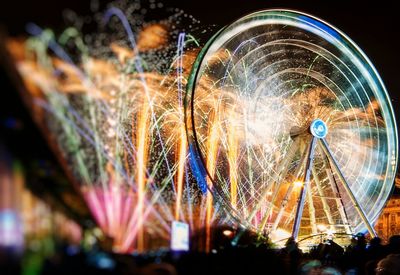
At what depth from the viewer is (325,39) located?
2119cm

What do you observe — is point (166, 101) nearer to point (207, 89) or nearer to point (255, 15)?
point (207, 89)

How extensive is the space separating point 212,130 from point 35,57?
414 inches

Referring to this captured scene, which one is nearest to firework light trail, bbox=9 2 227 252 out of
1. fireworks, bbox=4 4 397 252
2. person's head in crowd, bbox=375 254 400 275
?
fireworks, bbox=4 4 397 252

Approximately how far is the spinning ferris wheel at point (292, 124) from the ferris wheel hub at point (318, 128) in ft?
0.13

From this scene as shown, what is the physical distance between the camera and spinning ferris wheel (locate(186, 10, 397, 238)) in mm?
19375

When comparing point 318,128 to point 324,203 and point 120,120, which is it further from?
point 120,120

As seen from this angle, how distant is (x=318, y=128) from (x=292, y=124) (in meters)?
1.08

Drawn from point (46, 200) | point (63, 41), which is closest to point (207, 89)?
point (63, 41)

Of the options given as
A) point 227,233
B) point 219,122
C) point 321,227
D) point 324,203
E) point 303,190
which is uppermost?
point 219,122

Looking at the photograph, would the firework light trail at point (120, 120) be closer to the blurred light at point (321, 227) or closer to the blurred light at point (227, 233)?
the blurred light at point (227, 233)

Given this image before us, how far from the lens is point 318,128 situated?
21.4 m

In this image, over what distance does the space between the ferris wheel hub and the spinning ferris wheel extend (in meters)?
0.04

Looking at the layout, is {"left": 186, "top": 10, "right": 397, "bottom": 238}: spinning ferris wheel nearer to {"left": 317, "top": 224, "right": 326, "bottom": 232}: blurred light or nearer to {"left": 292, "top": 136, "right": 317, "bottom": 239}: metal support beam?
{"left": 292, "top": 136, "right": 317, "bottom": 239}: metal support beam

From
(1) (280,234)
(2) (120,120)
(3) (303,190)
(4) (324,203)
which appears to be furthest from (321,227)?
(2) (120,120)
